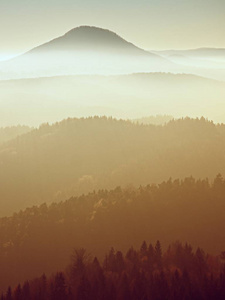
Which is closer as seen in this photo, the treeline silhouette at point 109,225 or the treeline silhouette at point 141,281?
the treeline silhouette at point 141,281

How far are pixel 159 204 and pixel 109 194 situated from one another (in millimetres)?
31539

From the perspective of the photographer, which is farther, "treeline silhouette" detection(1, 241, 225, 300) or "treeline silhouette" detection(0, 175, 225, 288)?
"treeline silhouette" detection(0, 175, 225, 288)

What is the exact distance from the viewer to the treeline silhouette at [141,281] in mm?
70875

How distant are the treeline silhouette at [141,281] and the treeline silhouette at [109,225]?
3511cm

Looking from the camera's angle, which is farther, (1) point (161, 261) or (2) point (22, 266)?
Answer: (2) point (22, 266)

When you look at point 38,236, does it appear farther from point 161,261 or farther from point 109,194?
point 161,261

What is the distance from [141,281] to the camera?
79.0 metres

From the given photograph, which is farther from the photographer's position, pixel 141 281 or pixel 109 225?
pixel 109 225

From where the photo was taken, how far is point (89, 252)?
470 ft

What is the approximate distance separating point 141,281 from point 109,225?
89769 mm

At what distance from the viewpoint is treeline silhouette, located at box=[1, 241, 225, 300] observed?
7088cm

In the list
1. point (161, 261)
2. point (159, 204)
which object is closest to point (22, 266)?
point (159, 204)

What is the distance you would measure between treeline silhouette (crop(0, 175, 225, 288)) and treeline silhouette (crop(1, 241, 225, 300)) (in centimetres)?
3511

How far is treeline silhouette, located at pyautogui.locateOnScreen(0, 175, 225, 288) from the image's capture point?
147625 millimetres
